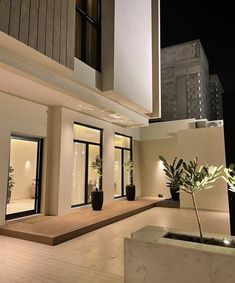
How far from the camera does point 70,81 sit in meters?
5.54

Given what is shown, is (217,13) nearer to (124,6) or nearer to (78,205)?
(124,6)

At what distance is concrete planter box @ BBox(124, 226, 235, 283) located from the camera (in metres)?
2.22

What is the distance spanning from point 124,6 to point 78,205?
247 inches

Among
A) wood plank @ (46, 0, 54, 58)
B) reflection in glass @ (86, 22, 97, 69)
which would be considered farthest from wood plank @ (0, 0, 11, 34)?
reflection in glass @ (86, 22, 97, 69)

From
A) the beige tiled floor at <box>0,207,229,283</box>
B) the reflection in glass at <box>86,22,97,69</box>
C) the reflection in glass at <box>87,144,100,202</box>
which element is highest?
the reflection in glass at <box>86,22,97,69</box>

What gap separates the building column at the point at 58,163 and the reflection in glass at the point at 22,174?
1.50ft

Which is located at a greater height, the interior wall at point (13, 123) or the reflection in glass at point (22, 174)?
the interior wall at point (13, 123)

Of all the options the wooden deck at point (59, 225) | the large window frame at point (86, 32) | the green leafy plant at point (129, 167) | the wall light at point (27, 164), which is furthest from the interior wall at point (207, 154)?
the wall light at point (27, 164)

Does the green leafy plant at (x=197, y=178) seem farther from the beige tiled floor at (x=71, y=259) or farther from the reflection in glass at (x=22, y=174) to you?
the reflection in glass at (x=22, y=174)

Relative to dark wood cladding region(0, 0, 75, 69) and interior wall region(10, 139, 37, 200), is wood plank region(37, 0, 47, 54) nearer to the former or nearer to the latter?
dark wood cladding region(0, 0, 75, 69)

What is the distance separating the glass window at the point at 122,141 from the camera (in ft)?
33.8

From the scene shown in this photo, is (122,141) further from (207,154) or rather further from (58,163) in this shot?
(58,163)

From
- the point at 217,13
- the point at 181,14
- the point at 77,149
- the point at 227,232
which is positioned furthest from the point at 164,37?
the point at 227,232

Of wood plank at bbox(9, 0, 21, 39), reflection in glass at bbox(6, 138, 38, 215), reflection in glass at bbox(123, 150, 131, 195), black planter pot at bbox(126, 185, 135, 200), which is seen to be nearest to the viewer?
wood plank at bbox(9, 0, 21, 39)
